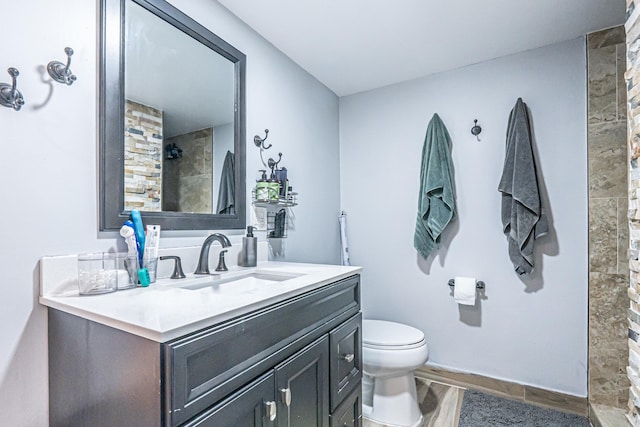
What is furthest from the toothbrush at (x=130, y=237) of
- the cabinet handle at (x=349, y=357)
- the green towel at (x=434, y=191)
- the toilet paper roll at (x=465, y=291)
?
the toilet paper roll at (x=465, y=291)

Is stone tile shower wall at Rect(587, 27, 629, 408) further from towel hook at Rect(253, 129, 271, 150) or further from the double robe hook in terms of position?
the double robe hook

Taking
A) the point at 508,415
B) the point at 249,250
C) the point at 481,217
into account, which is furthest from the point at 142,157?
the point at 508,415

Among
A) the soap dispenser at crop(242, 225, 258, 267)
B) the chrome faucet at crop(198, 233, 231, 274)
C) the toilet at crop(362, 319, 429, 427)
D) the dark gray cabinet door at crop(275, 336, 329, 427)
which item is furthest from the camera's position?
the toilet at crop(362, 319, 429, 427)

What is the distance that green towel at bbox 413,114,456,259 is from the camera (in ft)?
6.98

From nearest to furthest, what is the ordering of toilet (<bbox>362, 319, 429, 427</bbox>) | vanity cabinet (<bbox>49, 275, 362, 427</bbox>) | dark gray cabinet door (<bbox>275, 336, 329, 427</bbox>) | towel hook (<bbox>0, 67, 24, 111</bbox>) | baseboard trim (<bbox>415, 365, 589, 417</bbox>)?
1. vanity cabinet (<bbox>49, 275, 362, 427</bbox>)
2. towel hook (<bbox>0, 67, 24, 111</bbox>)
3. dark gray cabinet door (<bbox>275, 336, 329, 427</bbox>)
4. toilet (<bbox>362, 319, 429, 427</bbox>)
5. baseboard trim (<bbox>415, 365, 589, 417</bbox>)

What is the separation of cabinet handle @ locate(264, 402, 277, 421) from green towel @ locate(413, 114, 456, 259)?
1571 mm

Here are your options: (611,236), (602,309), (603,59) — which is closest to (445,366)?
(602,309)

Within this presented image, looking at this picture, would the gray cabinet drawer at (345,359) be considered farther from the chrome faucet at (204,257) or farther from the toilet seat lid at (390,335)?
the chrome faucet at (204,257)

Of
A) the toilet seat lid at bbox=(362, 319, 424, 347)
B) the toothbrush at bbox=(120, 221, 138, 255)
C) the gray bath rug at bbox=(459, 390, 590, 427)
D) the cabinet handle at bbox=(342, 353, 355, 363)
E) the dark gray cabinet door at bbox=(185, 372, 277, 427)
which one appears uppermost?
the toothbrush at bbox=(120, 221, 138, 255)

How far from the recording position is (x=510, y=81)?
204 centimetres

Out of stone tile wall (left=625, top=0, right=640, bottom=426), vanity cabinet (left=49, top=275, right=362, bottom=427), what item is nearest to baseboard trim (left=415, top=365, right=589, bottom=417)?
stone tile wall (left=625, top=0, right=640, bottom=426)

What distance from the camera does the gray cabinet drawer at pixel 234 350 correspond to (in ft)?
2.23

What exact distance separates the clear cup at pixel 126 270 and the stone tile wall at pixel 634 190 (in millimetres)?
1778

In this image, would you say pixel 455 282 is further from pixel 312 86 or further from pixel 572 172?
pixel 312 86
